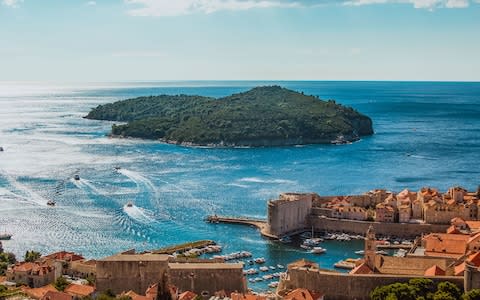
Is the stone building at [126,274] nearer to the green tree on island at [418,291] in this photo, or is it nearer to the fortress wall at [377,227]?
the green tree on island at [418,291]

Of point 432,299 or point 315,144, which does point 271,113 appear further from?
point 432,299

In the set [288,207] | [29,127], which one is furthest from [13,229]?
[29,127]

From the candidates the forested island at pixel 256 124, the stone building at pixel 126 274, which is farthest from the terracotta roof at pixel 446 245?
the forested island at pixel 256 124

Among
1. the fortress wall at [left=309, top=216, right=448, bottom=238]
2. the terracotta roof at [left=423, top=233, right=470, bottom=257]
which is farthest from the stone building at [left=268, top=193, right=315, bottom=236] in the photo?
the terracotta roof at [left=423, top=233, right=470, bottom=257]

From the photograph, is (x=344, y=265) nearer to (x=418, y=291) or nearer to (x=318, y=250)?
(x=318, y=250)

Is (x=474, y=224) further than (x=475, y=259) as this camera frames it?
Yes

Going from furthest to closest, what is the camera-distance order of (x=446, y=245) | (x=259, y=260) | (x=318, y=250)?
(x=318, y=250) < (x=259, y=260) < (x=446, y=245)

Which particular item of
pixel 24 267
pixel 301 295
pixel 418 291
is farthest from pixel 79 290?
pixel 418 291
